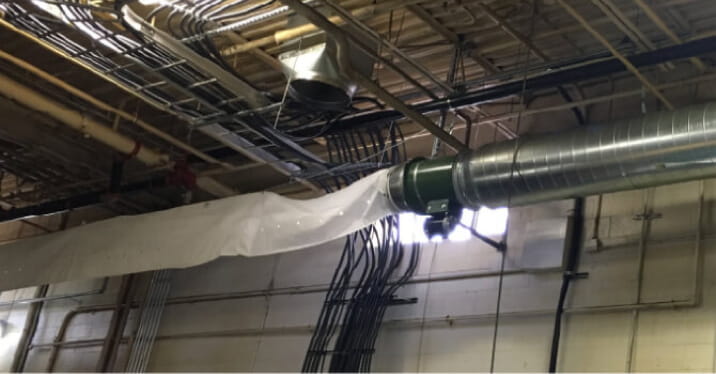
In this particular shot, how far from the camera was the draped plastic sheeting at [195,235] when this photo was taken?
4801 millimetres

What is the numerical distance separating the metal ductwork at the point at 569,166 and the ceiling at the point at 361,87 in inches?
12.6

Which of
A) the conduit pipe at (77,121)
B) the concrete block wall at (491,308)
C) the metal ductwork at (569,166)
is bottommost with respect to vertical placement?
the concrete block wall at (491,308)

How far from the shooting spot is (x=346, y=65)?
436 centimetres

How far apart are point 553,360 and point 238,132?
232cm

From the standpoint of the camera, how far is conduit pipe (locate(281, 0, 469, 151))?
4.08 m

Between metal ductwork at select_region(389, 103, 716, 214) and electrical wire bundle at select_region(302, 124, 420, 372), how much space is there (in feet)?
2.38

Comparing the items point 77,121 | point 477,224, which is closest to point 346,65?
point 477,224

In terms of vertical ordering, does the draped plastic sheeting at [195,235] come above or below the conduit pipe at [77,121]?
below

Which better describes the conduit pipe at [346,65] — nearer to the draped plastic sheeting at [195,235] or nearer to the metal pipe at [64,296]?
the draped plastic sheeting at [195,235]

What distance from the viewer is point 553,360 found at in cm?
486

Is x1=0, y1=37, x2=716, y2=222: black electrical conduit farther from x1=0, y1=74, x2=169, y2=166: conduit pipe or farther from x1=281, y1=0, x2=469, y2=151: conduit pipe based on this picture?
x1=0, y1=74, x2=169, y2=166: conduit pipe

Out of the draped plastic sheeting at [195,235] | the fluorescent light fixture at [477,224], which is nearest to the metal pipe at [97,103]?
the draped plastic sheeting at [195,235]

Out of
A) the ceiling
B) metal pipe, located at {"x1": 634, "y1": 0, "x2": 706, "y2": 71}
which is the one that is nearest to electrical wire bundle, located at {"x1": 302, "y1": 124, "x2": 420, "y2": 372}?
the ceiling

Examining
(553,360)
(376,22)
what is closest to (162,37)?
(376,22)
